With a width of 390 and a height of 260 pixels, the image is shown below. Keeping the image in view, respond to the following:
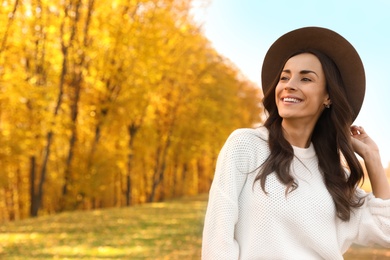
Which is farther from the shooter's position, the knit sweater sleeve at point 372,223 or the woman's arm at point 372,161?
the woman's arm at point 372,161

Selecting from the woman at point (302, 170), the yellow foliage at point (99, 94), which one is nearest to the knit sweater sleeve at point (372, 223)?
the woman at point (302, 170)

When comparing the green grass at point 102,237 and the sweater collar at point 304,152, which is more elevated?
the sweater collar at point 304,152

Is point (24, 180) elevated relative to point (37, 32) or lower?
lower

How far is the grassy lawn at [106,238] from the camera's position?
1084 centimetres

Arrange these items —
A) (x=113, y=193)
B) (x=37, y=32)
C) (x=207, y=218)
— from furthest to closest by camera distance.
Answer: (x=113, y=193) < (x=37, y=32) < (x=207, y=218)

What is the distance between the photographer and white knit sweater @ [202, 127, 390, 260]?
2507 millimetres

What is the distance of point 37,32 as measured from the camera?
60.7ft

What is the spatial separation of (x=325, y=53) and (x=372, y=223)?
2.62ft

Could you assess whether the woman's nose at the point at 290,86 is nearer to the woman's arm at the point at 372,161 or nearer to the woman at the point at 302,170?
the woman at the point at 302,170

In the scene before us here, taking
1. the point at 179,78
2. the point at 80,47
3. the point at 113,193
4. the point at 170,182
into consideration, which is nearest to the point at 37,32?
the point at 80,47

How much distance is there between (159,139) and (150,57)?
9836 mm

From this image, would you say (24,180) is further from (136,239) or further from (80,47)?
(136,239)

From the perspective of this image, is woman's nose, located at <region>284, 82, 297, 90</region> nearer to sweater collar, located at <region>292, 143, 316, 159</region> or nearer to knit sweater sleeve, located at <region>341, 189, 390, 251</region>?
sweater collar, located at <region>292, 143, 316, 159</region>

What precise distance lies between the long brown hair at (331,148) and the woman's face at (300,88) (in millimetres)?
41
